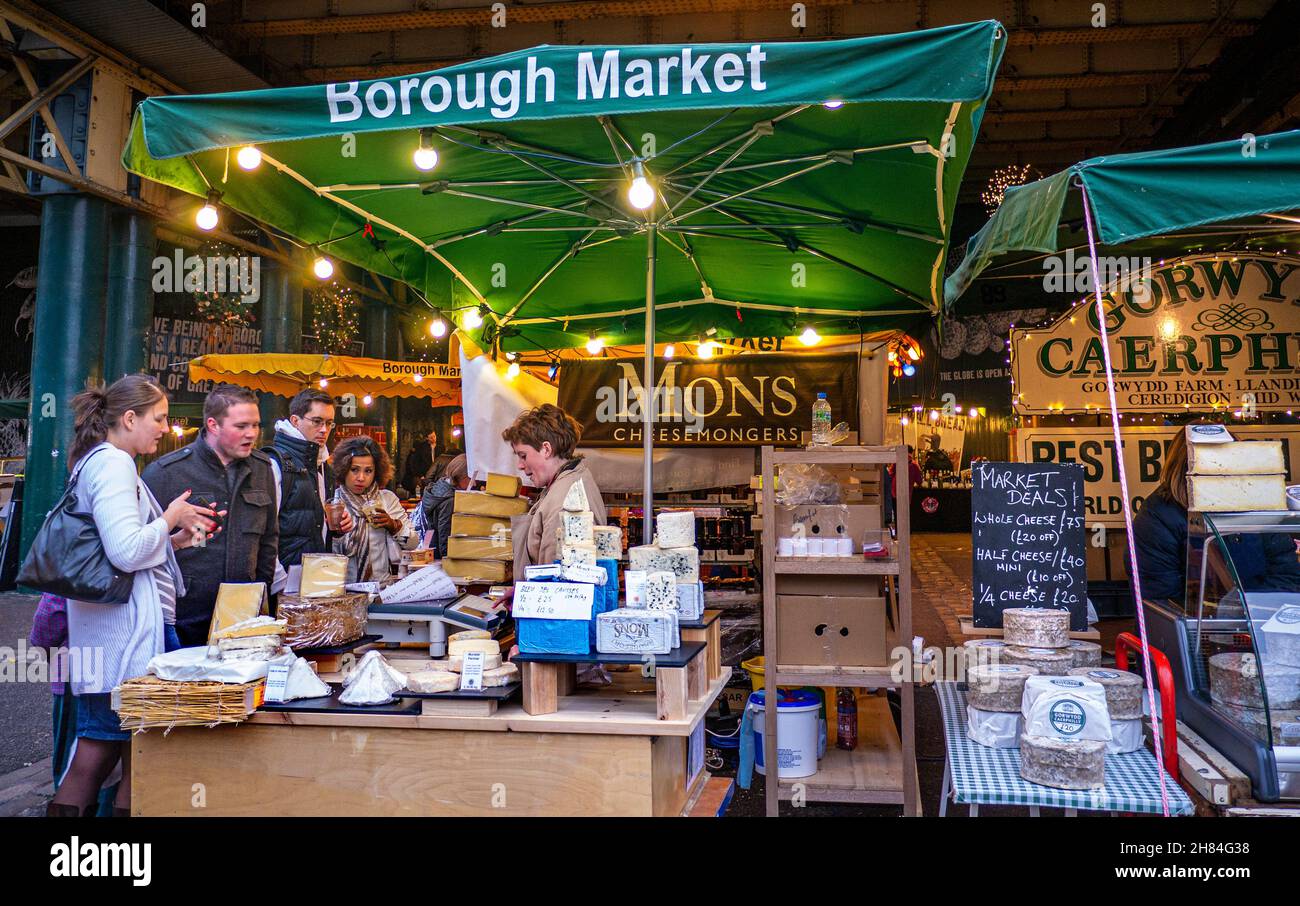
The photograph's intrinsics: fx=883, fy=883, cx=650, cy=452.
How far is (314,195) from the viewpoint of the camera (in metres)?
4.68

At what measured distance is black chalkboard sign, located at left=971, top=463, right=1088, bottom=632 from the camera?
3986mm

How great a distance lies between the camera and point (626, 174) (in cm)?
421

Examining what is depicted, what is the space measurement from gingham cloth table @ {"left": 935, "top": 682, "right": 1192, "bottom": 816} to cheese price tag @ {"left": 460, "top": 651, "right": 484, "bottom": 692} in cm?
164

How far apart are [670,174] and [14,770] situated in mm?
4866

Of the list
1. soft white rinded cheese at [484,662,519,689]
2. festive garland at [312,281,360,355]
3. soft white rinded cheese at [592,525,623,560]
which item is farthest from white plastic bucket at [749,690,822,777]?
festive garland at [312,281,360,355]

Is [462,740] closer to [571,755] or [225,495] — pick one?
[571,755]

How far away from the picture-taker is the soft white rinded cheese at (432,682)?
10.2 feet

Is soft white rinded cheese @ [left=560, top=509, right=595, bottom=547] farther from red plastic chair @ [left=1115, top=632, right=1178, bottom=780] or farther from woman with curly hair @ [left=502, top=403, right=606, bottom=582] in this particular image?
red plastic chair @ [left=1115, top=632, right=1178, bottom=780]

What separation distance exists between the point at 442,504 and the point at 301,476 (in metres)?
2.51

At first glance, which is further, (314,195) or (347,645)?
(314,195)

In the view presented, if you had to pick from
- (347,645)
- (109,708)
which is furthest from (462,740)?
(109,708)

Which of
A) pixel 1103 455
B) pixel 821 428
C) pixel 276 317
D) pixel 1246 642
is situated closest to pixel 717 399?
pixel 821 428

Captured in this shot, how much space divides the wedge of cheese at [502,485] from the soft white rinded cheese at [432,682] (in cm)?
118

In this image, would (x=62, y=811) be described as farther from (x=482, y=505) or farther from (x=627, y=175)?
(x=627, y=175)
